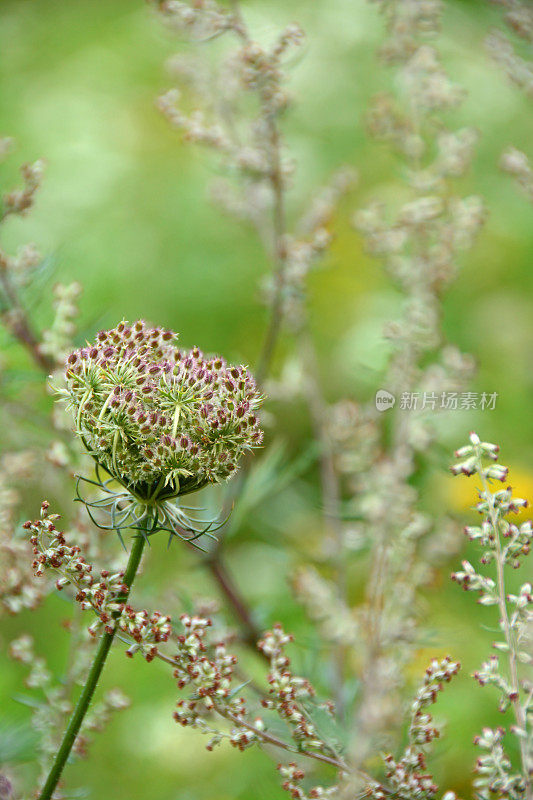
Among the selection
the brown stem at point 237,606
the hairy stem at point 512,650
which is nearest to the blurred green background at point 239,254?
the brown stem at point 237,606

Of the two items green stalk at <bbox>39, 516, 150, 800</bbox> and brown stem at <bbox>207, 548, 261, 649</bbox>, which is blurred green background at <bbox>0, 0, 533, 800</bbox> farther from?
green stalk at <bbox>39, 516, 150, 800</bbox>

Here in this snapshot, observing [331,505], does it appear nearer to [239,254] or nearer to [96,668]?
[96,668]

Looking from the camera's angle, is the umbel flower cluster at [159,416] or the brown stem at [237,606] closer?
the umbel flower cluster at [159,416]
